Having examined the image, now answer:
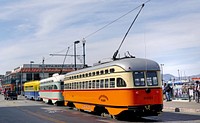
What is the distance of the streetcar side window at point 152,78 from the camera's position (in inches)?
653

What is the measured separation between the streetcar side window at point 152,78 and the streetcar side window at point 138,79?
0.32m


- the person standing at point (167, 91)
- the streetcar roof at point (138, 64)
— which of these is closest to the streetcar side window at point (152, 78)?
the streetcar roof at point (138, 64)

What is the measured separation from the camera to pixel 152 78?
54.9ft

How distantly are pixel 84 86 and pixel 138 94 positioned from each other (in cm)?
672

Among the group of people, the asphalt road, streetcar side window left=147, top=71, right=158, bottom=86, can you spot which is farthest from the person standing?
streetcar side window left=147, top=71, right=158, bottom=86

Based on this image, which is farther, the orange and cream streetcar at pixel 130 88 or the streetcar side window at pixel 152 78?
the streetcar side window at pixel 152 78

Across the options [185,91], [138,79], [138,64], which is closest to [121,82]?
[138,79]

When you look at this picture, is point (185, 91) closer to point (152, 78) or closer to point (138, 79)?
point (152, 78)

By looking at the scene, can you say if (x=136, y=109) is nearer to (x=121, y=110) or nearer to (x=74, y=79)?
(x=121, y=110)

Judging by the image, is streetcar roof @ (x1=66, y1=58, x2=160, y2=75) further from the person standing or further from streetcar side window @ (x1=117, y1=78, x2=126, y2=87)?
the person standing

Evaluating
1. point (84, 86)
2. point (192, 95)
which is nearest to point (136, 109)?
point (84, 86)

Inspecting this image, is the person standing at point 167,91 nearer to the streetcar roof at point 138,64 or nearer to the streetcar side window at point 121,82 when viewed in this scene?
the streetcar roof at point 138,64

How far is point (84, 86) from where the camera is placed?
22.2m

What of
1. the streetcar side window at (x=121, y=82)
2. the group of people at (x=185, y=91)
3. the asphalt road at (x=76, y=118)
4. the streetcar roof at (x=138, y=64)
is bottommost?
the asphalt road at (x=76, y=118)
